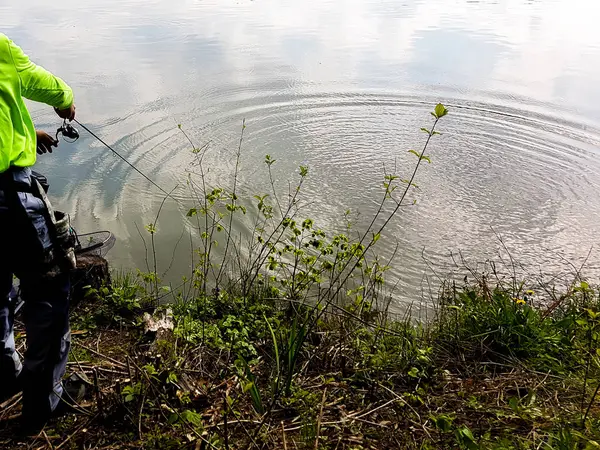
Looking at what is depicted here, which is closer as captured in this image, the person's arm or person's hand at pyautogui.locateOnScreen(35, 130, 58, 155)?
the person's arm

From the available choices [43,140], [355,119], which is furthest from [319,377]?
[355,119]

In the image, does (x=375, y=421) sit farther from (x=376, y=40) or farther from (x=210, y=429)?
(x=376, y=40)

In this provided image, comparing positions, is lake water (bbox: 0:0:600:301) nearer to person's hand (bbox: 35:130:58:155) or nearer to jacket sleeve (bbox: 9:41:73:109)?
person's hand (bbox: 35:130:58:155)

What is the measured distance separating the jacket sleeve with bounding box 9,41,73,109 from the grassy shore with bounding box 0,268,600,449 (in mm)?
1498

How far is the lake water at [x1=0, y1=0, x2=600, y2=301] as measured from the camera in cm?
617

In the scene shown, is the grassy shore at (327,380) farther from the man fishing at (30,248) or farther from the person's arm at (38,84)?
the person's arm at (38,84)

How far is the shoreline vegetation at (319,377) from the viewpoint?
8.20 feet

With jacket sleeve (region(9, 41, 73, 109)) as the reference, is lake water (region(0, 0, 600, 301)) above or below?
below

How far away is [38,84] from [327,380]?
225cm

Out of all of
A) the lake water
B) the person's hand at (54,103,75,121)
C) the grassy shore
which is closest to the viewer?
the grassy shore

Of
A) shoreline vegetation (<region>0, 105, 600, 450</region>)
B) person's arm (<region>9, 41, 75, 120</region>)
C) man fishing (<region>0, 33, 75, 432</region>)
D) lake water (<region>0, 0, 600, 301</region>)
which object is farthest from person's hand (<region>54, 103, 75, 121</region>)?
lake water (<region>0, 0, 600, 301</region>)

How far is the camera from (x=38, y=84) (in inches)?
101

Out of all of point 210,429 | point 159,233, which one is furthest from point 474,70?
point 210,429

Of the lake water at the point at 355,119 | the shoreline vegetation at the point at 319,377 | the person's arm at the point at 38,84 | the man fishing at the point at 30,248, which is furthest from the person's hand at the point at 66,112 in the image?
the lake water at the point at 355,119
